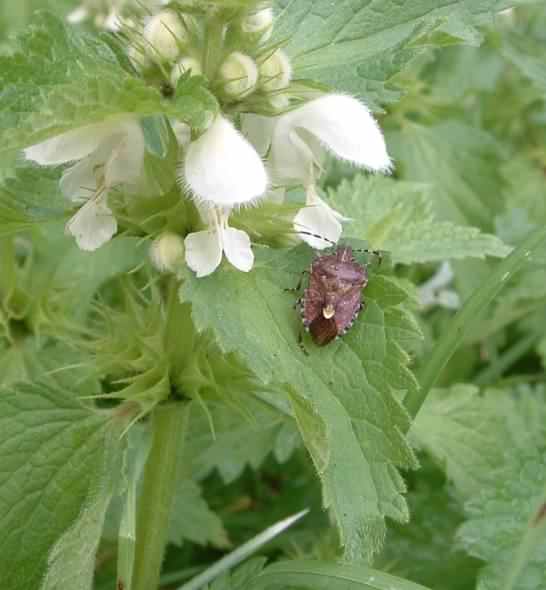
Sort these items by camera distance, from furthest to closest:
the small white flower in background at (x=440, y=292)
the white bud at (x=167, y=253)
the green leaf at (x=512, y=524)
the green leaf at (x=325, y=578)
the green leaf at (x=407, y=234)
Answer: the small white flower in background at (x=440, y=292) < the green leaf at (x=407, y=234) < the green leaf at (x=512, y=524) < the green leaf at (x=325, y=578) < the white bud at (x=167, y=253)

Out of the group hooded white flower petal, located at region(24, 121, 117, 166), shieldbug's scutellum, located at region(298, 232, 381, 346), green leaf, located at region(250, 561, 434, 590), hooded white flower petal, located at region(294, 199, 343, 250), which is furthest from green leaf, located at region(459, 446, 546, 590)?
hooded white flower petal, located at region(24, 121, 117, 166)

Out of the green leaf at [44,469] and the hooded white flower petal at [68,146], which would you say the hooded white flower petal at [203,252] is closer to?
the hooded white flower petal at [68,146]

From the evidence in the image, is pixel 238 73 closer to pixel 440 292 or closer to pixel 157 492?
pixel 157 492

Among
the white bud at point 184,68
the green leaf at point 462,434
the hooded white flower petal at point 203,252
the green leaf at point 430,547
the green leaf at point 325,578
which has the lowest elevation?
the green leaf at point 430,547

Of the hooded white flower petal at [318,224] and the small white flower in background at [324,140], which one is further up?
the small white flower in background at [324,140]

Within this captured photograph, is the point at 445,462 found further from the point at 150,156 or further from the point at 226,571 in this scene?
the point at 150,156

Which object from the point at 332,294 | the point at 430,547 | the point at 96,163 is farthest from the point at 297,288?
the point at 430,547

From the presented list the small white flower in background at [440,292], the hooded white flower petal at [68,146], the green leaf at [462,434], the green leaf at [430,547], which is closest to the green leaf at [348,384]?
the hooded white flower petal at [68,146]

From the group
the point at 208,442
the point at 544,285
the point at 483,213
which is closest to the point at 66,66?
the point at 208,442
